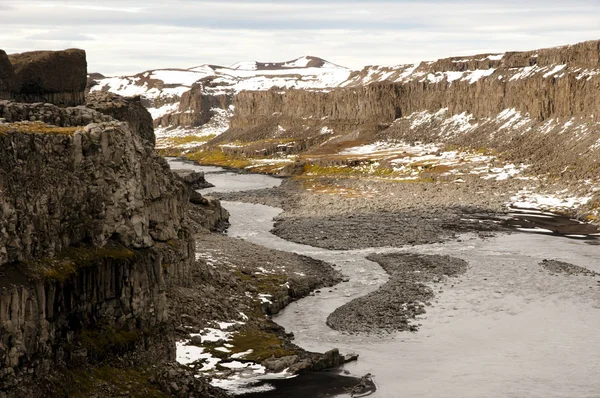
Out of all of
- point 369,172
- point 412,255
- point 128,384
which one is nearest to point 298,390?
point 128,384

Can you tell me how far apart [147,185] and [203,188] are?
322ft

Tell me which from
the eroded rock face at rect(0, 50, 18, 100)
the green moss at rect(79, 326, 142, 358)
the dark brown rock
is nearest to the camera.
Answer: the green moss at rect(79, 326, 142, 358)

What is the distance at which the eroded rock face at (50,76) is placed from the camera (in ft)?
215

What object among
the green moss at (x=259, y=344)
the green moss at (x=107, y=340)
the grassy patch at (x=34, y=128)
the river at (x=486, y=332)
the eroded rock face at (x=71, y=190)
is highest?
the grassy patch at (x=34, y=128)

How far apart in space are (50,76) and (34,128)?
1233 inches

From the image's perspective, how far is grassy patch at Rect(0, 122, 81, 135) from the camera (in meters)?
35.4

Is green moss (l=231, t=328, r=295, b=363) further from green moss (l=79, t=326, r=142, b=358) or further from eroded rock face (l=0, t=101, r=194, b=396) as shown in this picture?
green moss (l=79, t=326, r=142, b=358)

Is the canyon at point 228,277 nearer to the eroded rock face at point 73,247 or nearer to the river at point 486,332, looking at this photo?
the eroded rock face at point 73,247

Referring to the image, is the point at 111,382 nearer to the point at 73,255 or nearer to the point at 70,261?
the point at 70,261

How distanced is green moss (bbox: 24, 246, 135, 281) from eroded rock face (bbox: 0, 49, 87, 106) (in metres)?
30.9

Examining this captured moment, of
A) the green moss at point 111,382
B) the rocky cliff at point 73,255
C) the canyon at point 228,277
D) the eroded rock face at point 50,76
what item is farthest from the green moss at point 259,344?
the eroded rock face at point 50,76

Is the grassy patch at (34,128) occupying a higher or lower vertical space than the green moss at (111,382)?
higher

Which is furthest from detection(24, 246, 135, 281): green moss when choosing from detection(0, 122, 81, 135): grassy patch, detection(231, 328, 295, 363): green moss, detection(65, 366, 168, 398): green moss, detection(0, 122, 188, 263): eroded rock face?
detection(231, 328, 295, 363): green moss

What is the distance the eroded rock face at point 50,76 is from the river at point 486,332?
27.7 metres
